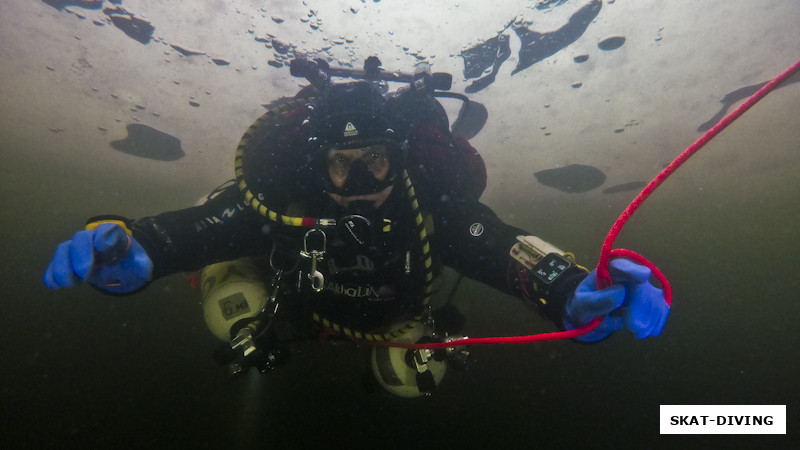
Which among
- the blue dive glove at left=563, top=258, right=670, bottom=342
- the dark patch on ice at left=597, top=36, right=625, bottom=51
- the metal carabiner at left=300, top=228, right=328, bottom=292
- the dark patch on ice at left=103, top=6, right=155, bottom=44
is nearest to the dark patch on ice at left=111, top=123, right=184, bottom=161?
the dark patch on ice at left=103, top=6, right=155, bottom=44

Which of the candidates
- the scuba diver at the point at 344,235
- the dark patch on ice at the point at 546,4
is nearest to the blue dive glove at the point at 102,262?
the scuba diver at the point at 344,235

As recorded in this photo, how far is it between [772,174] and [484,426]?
21.7m

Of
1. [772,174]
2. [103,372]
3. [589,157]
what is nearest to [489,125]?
[589,157]

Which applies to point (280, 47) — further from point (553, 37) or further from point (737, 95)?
point (737, 95)

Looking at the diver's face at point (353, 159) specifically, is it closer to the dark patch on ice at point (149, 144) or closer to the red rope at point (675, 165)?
the red rope at point (675, 165)

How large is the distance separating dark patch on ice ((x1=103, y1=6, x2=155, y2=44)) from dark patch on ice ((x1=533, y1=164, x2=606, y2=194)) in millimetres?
15250

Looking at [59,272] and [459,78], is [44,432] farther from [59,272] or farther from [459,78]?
[459,78]

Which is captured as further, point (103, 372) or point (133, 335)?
point (133, 335)

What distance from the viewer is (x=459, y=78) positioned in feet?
26.9

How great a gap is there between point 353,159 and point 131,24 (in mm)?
7744

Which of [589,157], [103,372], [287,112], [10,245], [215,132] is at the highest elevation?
[589,157]

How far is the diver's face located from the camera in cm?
315

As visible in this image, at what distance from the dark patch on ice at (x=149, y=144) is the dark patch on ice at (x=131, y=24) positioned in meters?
5.79

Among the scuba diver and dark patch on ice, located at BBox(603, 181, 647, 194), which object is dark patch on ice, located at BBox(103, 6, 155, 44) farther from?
dark patch on ice, located at BBox(603, 181, 647, 194)
